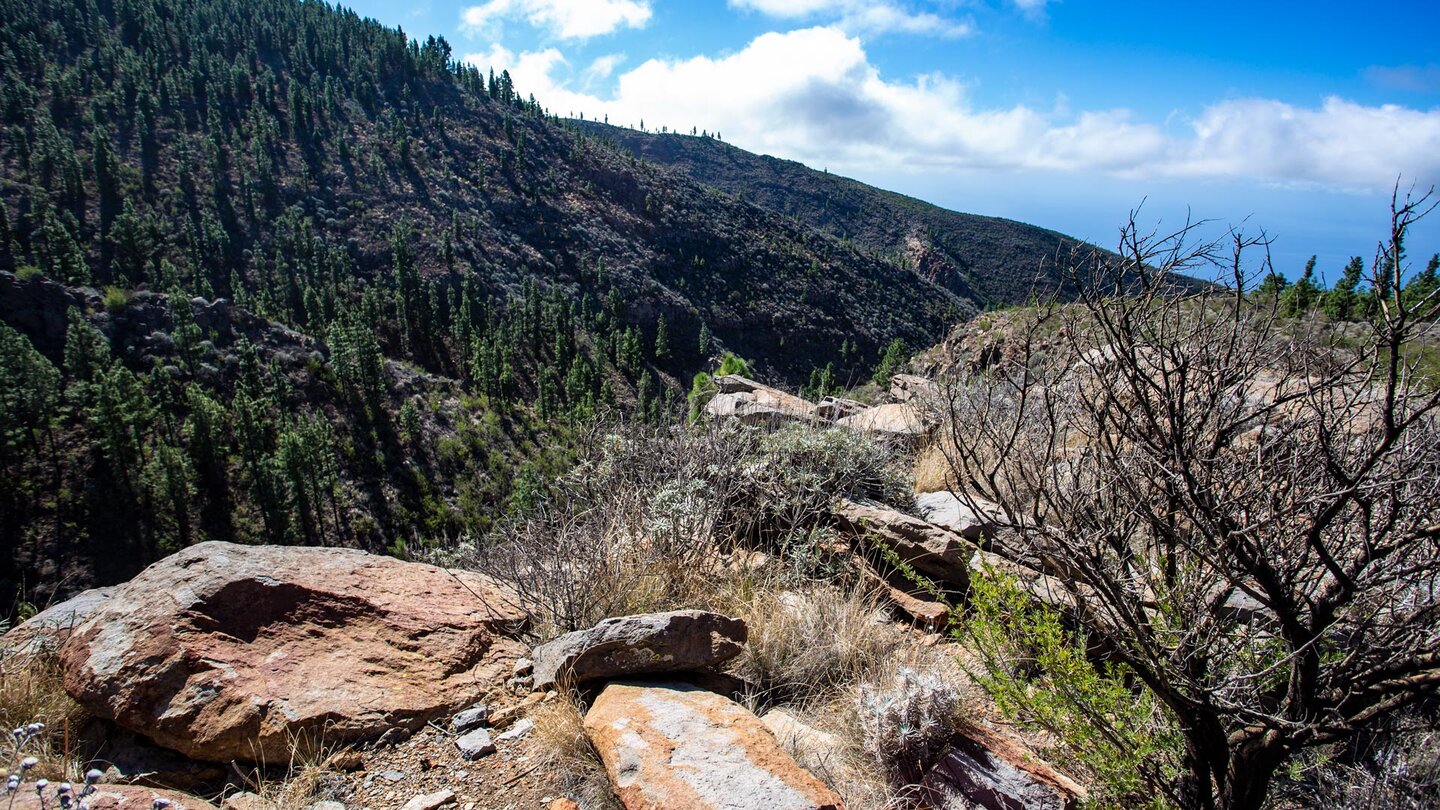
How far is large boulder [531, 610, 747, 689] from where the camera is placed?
109 inches

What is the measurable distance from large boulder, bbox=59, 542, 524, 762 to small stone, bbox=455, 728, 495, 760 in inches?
8.9

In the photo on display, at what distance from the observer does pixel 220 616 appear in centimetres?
286

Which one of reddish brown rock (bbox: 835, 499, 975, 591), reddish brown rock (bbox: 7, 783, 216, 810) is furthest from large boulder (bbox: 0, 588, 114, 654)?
reddish brown rock (bbox: 835, 499, 975, 591)

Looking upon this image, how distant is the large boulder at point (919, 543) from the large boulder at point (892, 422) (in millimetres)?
1329

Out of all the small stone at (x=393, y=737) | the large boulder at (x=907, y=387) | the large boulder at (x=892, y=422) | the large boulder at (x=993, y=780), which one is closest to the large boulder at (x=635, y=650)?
the small stone at (x=393, y=737)

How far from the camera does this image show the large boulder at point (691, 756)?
6.67 feet

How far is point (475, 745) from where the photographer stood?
2580 millimetres

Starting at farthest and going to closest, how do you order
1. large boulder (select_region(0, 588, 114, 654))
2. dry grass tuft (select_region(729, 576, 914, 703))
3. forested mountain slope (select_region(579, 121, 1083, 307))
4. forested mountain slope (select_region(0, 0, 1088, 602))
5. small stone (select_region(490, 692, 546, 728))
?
forested mountain slope (select_region(579, 121, 1083, 307))
forested mountain slope (select_region(0, 0, 1088, 602))
dry grass tuft (select_region(729, 576, 914, 703))
large boulder (select_region(0, 588, 114, 654))
small stone (select_region(490, 692, 546, 728))

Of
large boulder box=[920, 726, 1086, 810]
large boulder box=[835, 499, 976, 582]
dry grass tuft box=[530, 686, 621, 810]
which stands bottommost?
dry grass tuft box=[530, 686, 621, 810]

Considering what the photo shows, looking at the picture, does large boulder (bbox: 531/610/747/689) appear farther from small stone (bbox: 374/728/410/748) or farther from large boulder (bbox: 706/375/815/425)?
large boulder (bbox: 706/375/815/425)

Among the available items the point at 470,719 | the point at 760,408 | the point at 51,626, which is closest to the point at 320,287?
the point at 760,408

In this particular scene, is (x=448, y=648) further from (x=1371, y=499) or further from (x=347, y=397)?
(x=347, y=397)

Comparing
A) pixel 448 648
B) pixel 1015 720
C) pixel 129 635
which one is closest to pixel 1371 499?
pixel 1015 720

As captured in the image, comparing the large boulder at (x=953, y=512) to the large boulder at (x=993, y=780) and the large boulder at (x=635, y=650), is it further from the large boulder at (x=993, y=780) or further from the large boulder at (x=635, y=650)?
the large boulder at (x=635, y=650)
